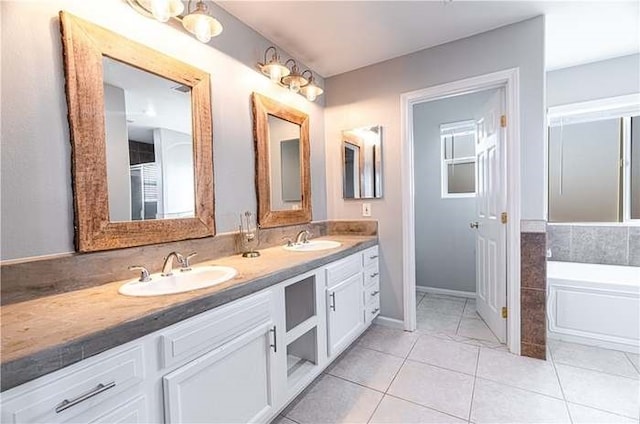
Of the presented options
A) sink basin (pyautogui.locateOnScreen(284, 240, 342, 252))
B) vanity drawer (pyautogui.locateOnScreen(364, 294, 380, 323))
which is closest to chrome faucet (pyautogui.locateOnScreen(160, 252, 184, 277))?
sink basin (pyautogui.locateOnScreen(284, 240, 342, 252))

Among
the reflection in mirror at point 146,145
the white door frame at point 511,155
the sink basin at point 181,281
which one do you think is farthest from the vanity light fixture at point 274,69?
the sink basin at point 181,281

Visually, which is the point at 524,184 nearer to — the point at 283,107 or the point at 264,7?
the point at 283,107

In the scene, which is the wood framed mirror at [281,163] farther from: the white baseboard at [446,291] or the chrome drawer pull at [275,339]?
the white baseboard at [446,291]

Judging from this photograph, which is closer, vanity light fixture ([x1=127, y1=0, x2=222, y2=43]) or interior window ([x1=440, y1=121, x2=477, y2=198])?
vanity light fixture ([x1=127, y1=0, x2=222, y2=43])

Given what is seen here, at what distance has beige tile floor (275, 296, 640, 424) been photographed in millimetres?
1501

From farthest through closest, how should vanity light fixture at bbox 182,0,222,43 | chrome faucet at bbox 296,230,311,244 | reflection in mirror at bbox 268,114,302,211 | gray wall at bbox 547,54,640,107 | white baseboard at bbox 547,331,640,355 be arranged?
gray wall at bbox 547,54,640,107 < chrome faucet at bbox 296,230,311,244 < reflection in mirror at bbox 268,114,302,211 < white baseboard at bbox 547,331,640,355 < vanity light fixture at bbox 182,0,222,43

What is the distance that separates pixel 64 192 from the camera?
111 cm

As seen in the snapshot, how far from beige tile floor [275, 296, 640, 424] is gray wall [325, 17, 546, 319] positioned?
572 millimetres

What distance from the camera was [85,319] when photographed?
824 millimetres

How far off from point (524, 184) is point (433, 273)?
1.81 metres

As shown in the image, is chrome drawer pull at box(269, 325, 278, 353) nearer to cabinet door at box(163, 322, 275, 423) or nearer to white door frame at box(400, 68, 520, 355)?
cabinet door at box(163, 322, 275, 423)

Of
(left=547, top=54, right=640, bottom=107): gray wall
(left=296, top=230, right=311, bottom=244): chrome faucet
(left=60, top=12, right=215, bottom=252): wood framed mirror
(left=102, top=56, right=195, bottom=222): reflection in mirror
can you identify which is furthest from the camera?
(left=547, top=54, right=640, bottom=107): gray wall

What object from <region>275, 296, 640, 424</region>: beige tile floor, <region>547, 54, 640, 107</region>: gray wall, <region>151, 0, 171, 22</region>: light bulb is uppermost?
<region>547, 54, 640, 107</region>: gray wall

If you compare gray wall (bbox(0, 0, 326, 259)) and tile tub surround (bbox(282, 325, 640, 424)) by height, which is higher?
gray wall (bbox(0, 0, 326, 259))
